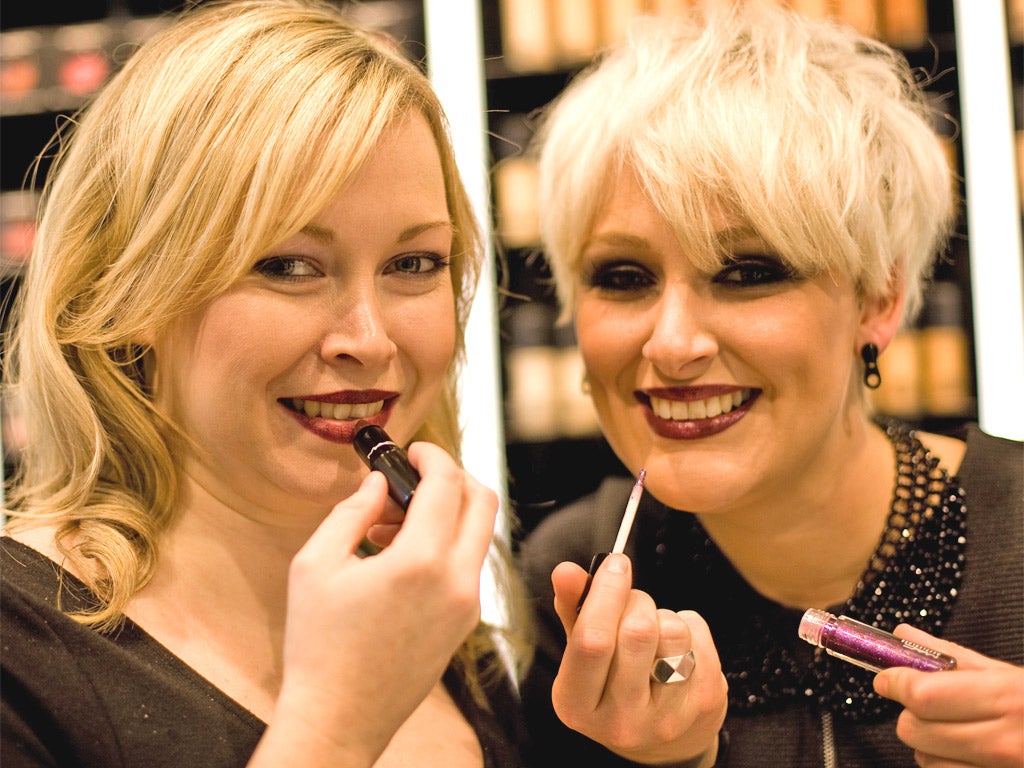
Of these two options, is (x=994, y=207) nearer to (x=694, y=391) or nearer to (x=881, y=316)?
(x=881, y=316)

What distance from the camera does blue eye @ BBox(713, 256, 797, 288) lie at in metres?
1.35

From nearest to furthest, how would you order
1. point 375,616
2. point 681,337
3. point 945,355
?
point 375,616, point 681,337, point 945,355

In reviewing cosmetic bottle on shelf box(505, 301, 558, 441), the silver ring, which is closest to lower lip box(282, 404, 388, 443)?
the silver ring

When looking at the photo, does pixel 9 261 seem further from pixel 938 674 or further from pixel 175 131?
pixel 938 674

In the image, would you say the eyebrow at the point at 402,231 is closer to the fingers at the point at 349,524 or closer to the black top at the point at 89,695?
the fingers at the point at 349,524

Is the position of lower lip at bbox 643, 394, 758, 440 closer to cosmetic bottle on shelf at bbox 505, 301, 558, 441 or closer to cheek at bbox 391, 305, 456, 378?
cheek at bbox 391, 305, 456, 378

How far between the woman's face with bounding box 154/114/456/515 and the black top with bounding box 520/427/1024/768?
51 cm

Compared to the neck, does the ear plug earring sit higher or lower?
higher

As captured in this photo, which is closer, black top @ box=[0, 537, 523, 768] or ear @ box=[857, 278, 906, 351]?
black top @ box=[0, 537, 523, 768]

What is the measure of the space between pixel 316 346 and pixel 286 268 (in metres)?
0.08

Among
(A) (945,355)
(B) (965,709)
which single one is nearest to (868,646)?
(B) (965,709)

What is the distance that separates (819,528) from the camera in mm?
1508

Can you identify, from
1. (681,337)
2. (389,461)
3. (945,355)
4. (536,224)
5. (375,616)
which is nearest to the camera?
(375,616)

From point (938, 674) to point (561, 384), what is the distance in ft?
6.72
